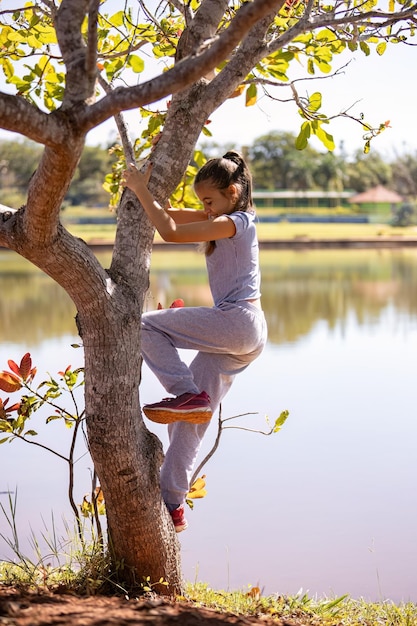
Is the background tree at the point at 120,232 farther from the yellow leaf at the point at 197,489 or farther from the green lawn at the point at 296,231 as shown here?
the green lawn at the point at 296,231

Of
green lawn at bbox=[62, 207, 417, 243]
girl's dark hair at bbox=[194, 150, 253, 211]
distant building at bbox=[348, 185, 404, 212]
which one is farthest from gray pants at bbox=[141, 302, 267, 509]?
distant building at bbox=[348, 185, 404, 212]

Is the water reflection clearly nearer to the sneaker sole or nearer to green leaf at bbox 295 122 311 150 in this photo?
green leaf at bbox 295 122 311 150

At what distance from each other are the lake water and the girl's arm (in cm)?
45

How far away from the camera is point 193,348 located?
246 centimetres

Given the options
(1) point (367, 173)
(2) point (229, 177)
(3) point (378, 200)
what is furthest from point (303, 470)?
(1) point (367, 173)

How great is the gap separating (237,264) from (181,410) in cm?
46

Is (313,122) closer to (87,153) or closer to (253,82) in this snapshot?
(253,82)

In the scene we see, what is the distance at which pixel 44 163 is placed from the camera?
6.37ft

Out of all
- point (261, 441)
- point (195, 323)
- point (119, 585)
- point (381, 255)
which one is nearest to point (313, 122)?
point (195, 323)

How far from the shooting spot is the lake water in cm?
360

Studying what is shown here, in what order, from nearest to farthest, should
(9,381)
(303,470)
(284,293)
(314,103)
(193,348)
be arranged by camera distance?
(193,348) < (9,381) < (314,103) < (303,470) < (284,293)

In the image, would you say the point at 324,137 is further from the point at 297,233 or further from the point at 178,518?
the point at 297,233

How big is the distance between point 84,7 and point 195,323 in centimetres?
87

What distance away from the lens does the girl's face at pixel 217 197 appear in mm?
2512
